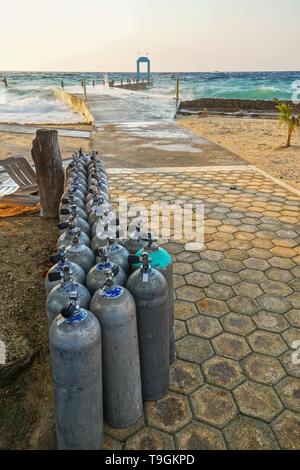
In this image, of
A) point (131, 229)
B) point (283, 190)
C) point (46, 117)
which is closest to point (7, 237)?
point (131, 229)

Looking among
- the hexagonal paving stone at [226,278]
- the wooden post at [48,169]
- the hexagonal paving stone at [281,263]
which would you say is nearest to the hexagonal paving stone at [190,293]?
the hexagonal paving stone at [226,278]

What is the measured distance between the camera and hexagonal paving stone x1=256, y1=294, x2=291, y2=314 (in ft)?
12.2

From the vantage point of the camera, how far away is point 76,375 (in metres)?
2.09

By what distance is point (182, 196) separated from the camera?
7.36m

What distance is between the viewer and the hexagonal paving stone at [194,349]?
3113mm

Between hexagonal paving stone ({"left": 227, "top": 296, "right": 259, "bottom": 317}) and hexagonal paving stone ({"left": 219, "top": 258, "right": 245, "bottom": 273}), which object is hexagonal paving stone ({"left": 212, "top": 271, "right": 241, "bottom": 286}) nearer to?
hexagonal paving stone ({"left": 219, "top": 258, "right": 245, "bottom": 273})

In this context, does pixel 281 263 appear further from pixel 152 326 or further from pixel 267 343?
pixel 152 326

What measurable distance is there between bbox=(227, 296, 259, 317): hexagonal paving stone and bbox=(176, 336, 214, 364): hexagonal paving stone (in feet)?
2.04

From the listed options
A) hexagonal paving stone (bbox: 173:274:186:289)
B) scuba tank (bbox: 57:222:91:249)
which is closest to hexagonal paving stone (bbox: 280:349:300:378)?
hexagonal paving stone (bbox: 173:274:186:289)

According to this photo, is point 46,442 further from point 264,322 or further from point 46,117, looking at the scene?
point 46,117

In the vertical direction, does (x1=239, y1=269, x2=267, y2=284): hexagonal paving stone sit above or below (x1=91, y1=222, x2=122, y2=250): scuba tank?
below

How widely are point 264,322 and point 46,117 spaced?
98.4ft

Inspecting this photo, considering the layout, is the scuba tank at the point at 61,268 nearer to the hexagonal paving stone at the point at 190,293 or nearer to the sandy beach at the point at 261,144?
the hexagonal paving stone at the point at 190,293

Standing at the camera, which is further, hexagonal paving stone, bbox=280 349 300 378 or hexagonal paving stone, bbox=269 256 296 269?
hexagonal paving stone, bbox=269 256 296 269
